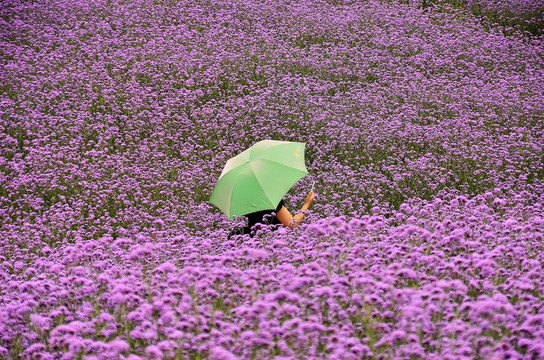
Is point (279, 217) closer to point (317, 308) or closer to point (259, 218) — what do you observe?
point (259, 218)

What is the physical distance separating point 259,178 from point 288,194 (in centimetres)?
226

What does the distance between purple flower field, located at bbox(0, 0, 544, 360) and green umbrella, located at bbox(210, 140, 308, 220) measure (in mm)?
428

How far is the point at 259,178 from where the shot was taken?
19.8 ft

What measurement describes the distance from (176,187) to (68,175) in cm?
197

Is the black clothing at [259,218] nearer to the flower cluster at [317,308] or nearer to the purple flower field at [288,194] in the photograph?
the purple flower field at [288,194]

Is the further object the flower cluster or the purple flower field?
the purple flower field

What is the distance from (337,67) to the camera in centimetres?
1254

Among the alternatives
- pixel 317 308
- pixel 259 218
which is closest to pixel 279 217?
pixel 259 218

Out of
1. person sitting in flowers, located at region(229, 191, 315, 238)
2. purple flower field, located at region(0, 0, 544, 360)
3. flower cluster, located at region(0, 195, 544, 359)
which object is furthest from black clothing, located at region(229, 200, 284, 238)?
flower cluster, located at region(0, 195, 544, 359)

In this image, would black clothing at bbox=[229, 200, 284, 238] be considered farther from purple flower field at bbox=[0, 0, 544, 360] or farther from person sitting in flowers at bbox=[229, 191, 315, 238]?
purple flower field at bbox=[0, 0, 544, 360]

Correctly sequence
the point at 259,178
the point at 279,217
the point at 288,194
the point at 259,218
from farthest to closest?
the point at 288,194 < the point at 259,218 < the point at 279,217 < the point at 259,178

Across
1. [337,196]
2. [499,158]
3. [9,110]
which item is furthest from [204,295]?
[9,110]

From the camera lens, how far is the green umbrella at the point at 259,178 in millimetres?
5883

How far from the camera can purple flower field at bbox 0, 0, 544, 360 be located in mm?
2863
